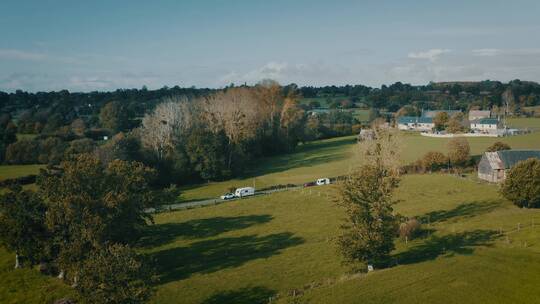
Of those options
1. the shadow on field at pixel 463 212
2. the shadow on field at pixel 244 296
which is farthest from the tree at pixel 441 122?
the shadow on field at pixel 244 296

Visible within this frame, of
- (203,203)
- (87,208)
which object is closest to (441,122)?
(203,203)

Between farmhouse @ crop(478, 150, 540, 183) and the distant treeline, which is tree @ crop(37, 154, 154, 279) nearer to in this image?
the distant treeline

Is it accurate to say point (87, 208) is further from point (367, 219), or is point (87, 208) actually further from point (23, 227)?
point (367, 219)

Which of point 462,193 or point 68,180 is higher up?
point 68,180

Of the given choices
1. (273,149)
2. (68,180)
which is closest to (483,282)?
(68,180)

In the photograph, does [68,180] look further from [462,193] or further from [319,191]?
[462,193]
